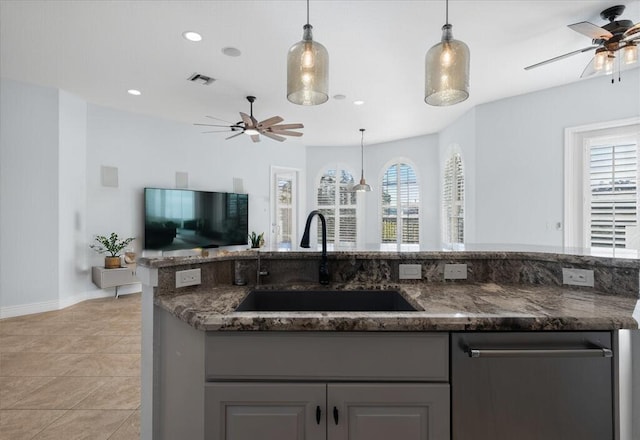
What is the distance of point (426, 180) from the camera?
6.77m

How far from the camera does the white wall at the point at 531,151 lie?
3797 millimetres

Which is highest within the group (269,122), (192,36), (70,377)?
(192,36)

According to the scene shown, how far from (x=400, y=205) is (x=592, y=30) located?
489 cm

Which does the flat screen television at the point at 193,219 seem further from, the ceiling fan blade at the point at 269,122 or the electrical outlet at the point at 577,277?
the electrical outlet at the point at 577,277

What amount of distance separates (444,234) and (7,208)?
259 inches

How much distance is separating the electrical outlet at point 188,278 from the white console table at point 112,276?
12.3ft

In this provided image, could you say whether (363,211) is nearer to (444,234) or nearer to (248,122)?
(444,234)

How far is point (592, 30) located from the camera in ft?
7.82

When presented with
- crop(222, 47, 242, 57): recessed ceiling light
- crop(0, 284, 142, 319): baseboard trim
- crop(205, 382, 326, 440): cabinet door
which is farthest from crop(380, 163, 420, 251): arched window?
crop(205, 382, 326, 440): cabinet door

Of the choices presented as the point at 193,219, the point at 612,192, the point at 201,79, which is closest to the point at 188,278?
the point at 201,79

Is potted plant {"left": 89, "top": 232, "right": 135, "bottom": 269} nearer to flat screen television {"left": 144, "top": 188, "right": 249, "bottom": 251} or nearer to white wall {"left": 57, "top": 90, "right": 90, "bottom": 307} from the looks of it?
white wall {"left": 57, "top": 90, "right": 90, "bottom": 307}

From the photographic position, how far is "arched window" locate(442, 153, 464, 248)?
5.69m

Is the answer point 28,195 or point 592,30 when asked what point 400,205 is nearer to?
point 592,30

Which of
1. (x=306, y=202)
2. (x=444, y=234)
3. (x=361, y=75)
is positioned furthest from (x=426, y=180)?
(x=361, y=75)
